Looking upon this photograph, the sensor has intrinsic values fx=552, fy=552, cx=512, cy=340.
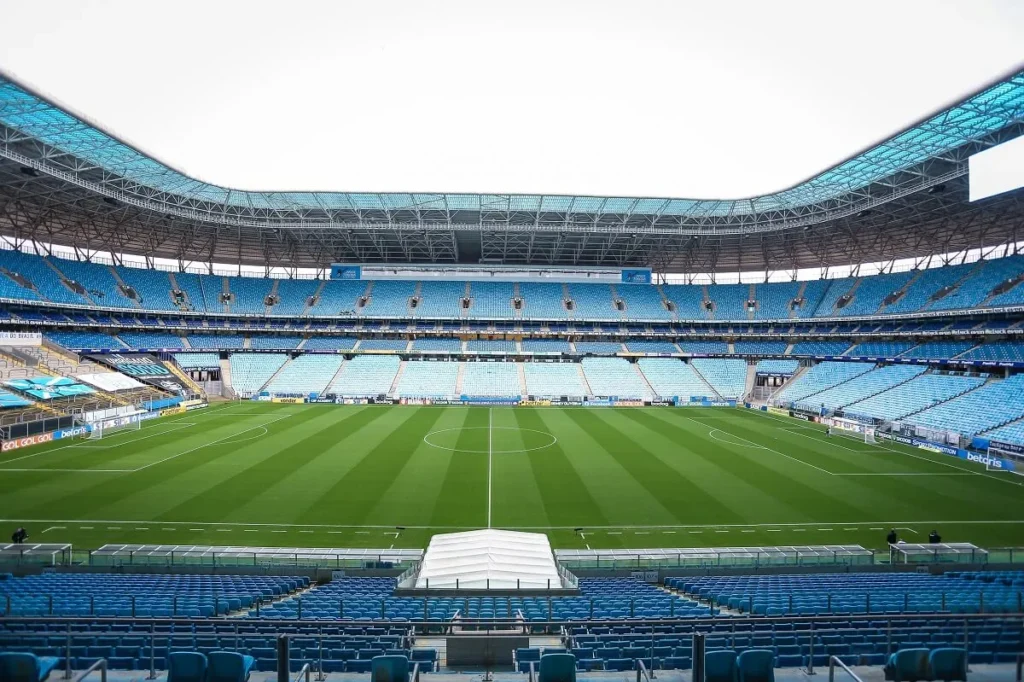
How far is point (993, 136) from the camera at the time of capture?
3133cm

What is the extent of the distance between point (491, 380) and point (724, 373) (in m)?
24.4

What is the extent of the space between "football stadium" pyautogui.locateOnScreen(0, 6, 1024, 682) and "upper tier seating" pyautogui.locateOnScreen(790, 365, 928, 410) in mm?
399

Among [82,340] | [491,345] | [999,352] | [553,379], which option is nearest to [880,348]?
[999,352]

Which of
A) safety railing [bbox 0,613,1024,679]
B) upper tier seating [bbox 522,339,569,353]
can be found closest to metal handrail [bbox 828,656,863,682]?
safety railing [bbox 0,613,1024,679]

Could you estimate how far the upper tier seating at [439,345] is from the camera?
60938 mm

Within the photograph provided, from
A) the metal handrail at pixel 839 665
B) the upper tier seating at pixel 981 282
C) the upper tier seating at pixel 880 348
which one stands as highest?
the upper tier seating at pixel 981 282

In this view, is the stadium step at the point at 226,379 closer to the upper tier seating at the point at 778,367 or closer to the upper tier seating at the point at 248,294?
the upper tier seating at the point at 248,294

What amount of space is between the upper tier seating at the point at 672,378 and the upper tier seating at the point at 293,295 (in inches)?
1531

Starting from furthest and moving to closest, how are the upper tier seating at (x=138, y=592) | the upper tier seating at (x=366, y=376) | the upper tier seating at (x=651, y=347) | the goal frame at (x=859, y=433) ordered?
1. the upper tier seating at (x=651, y=347)
2. the upper tier seating at (x=366, y=376)
3. the goal frame at (x=859, y=433)
4. the upper tier seating at (x=138, y=592)

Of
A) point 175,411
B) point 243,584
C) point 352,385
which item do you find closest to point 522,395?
point 352,385

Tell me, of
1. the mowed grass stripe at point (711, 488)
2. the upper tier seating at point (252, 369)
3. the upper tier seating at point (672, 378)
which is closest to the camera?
the mowed grass stripe at point (711, 488)

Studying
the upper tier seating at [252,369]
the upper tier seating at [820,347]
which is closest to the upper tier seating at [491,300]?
the upper tier seating at [252,369]

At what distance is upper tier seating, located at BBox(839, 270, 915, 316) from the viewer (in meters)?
53.7

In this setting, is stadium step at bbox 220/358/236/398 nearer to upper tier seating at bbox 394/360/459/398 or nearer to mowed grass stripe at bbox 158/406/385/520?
upper tier seating at bbox 394/360/459/398
